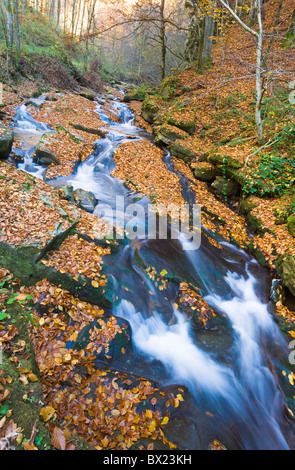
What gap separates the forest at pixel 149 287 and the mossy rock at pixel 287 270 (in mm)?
37

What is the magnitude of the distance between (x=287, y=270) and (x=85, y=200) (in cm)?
624

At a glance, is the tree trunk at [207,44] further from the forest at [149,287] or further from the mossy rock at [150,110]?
the forest at [149,287]

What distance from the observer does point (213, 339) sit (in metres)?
5.14

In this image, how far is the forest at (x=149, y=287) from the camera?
3322 millimetres

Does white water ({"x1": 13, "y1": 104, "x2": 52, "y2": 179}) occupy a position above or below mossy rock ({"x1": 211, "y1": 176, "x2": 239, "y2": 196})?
above

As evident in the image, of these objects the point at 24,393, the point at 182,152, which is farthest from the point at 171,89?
the point at 24,393

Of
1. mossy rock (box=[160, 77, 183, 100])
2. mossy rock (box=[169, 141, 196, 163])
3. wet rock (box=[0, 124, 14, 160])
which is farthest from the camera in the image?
mossy rock (box=[160, 77, 183, 100])

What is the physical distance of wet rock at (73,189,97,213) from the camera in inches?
292

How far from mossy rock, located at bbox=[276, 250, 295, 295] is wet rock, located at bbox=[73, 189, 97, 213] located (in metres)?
5.81

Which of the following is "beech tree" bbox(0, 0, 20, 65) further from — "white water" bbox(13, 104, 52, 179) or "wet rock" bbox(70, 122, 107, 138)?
"wet rock" bbox(70, 122, 107, 138)

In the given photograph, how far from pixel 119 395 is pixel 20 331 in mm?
1880

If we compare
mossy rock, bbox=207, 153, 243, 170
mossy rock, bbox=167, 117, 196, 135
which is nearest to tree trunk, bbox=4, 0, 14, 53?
mossy rock, bbox=167, 117, 196, 135

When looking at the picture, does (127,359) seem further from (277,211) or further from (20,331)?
(277,211)

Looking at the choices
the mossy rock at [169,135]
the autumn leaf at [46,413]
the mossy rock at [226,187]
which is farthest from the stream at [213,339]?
the mossy rock at [169,135]
